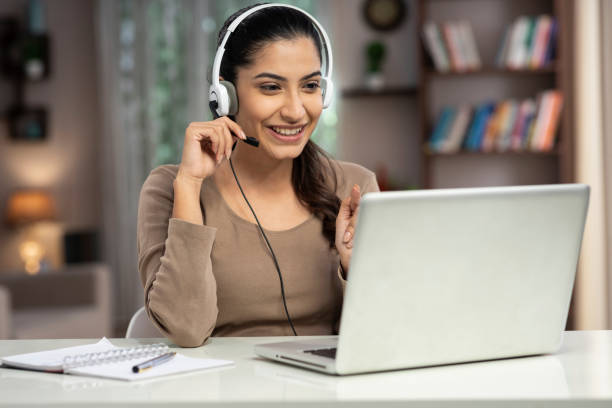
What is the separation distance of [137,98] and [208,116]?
20.9 inches

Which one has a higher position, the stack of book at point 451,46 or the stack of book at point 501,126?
the stack of book at point 451,46

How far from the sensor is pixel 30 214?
517 centimetres

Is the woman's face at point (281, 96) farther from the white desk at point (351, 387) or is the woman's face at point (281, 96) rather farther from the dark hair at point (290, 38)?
the white desk at point (351, 387)

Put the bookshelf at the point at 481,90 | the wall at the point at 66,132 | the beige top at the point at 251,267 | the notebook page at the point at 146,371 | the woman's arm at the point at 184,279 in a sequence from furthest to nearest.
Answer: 1. the wall at the point at 66,132
2. the bookshelf at the point at 481,90
3. the beige top at the point at 251,267
4. the woman's arm at the point at 184,279
5. the notebook page at the point at 146,371

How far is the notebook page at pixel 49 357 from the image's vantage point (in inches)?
40.1

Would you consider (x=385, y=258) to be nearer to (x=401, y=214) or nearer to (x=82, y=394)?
(x=401, y=214)

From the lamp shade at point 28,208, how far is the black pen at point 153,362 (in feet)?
14.5

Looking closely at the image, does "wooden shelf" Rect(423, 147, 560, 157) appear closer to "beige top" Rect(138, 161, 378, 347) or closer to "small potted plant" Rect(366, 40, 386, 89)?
"small potted plant" Rect(366, 40, 386, 89)

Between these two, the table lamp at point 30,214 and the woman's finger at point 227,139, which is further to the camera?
the table lamp at point 30,214

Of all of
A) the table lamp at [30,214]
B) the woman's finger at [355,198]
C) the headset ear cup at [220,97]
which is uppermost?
the headset ear cup at [220,97]

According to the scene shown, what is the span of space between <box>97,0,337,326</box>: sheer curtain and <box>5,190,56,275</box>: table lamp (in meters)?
0.41

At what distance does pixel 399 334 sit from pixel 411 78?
3.92m

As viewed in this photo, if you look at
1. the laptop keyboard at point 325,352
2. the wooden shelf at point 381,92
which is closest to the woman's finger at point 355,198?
the laptop keyboard at point 325,352

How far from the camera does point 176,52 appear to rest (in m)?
5.40
